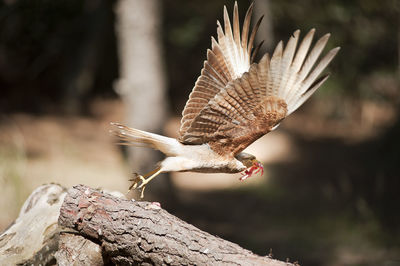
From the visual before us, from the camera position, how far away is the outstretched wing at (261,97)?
3172 millimetres

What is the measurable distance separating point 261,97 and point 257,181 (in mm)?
6604

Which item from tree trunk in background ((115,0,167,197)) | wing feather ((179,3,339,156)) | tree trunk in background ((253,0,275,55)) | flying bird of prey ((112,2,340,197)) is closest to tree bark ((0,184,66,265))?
A: flying bird of prey ((112,2,340,197))

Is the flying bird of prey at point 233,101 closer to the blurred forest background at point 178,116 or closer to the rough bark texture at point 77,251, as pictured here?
→ the rough bark texture at point 77,251

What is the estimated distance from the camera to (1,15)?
10445mm

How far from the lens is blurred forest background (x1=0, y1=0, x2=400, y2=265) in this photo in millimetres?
7270

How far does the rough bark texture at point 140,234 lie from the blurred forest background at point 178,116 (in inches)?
111

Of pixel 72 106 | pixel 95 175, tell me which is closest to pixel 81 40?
pixel 72 106

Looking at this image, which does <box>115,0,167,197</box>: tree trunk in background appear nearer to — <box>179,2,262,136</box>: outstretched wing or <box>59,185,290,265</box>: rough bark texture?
<box>179,2,262,136</box>: outstretched wing

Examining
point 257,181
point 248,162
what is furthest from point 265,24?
point 248,162

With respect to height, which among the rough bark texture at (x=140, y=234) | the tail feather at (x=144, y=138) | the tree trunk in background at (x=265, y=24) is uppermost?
the tree trunk in background at (x=265, y=24)

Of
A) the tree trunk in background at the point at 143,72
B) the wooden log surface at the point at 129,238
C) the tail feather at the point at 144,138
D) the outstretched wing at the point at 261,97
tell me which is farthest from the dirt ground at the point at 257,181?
the outstretched wing at the point at 261,97

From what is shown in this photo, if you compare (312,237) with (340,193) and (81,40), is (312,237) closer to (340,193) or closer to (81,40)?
(340,193)

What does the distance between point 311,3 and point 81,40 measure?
5.78 metres

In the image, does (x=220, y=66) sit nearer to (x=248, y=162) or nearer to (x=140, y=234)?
(x=248, y=162)
